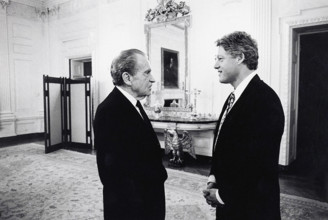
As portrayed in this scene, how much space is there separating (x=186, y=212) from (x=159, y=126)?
6.77ft

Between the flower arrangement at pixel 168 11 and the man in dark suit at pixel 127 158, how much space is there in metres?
3.83

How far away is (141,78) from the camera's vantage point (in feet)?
4.42

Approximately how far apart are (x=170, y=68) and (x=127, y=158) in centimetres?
397

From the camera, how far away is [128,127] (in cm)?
119

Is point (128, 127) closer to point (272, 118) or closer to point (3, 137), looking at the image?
point (272, 118)

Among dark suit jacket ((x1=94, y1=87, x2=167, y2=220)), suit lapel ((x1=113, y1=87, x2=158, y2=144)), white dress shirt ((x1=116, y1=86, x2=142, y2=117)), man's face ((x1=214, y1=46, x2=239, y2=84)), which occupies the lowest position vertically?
dark suit jacket ((x1=94, y1=87, x2=167, y2=220))

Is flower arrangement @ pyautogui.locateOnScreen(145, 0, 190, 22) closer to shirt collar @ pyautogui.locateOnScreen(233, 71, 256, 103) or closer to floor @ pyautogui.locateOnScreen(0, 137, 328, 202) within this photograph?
floor @ pyautogui.locateOnScreen(0, 137, 328, 202)

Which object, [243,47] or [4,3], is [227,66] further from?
[4,3]

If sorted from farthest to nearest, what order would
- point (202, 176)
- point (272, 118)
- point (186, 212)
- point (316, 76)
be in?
point (316, 76), point (202, 176), point (186, 212), point (272, 118)

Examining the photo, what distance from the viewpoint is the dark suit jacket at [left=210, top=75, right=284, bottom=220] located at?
118 cm

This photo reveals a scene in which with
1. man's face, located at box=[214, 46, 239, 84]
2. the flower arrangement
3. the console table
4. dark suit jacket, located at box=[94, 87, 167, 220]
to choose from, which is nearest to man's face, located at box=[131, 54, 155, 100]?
dark suit jacket, located at box=[94, 87, 167, 220]

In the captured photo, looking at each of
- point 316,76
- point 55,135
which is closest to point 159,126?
point 55,135

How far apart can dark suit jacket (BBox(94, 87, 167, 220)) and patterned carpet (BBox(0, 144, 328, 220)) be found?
5.05 ft

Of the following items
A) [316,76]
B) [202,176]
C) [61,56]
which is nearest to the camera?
[202,176]
